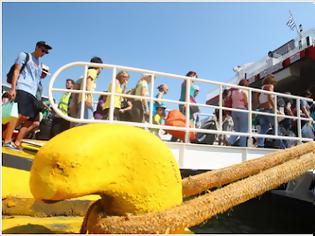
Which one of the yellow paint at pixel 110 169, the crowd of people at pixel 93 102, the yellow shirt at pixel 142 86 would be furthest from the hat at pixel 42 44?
the yellow paint at pixel 110 169

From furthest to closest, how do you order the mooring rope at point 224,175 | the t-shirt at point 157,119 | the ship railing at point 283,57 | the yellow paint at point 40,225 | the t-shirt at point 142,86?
the ship railing at point 283,57 < the t-shirt at point 157,119 < the t-shirt at point 142,86 < the mooring rope at point 224,175 < the yellow paint at point 40,225

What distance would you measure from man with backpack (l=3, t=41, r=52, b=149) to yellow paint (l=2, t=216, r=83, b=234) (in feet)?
6.09

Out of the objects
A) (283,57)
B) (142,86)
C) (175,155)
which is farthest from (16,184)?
(283,57)

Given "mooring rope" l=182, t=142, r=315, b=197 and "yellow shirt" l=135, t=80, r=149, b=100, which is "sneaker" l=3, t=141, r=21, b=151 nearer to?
"yellow shirt" l=135, t=80, r=149, b=100

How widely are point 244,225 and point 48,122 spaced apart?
4.50 m

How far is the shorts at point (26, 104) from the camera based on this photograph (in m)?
4.02

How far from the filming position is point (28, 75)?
13.4ft

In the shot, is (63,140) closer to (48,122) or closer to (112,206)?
(112,206)

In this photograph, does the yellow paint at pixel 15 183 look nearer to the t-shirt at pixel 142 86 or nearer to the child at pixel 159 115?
the t-shirt at pixel 142 86

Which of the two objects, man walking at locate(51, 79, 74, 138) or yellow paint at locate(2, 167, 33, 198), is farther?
man walking at locate(51, 79, 74, 138)

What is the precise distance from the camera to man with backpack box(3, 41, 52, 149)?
393cm

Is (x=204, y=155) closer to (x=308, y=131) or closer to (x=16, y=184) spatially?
(x=16, y=184)

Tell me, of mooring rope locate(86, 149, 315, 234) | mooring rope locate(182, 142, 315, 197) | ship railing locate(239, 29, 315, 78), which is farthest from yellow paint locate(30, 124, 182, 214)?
ship railing locate(239, 29, 315, 78)

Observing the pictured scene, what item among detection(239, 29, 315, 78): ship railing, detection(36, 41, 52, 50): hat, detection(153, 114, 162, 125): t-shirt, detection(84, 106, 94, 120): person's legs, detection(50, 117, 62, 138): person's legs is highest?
detection(239, 29, 315, 78): ship railing
